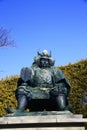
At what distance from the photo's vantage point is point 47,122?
818cm

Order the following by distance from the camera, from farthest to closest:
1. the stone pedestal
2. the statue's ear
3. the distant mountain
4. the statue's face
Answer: the distant mountain, the statue's face, the statue's ear, the stone pedestal

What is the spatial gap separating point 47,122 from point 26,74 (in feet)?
5.27

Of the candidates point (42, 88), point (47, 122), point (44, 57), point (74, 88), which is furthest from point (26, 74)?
point (74, 88)

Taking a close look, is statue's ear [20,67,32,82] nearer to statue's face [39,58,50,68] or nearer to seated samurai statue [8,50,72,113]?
seated samurai statue [8,50,72,113]

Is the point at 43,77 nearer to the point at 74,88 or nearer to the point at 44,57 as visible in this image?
the point at 44,57

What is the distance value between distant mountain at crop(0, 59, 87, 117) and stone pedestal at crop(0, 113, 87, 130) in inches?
353

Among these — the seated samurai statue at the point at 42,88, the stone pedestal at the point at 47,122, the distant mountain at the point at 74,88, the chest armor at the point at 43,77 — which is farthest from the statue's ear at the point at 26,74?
the distant mountain at the point at 74,88

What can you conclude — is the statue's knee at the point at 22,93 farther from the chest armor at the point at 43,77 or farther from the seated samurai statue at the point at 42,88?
the chest armor at the point at 43,77

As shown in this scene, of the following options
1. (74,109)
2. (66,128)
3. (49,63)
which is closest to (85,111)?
(74,109)

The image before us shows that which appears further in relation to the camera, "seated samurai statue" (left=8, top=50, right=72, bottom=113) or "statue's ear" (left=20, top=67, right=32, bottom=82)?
"statue's ear" (left=20, top=67, right=32, bottom=82)

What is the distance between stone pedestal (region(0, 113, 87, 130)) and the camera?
8164mm

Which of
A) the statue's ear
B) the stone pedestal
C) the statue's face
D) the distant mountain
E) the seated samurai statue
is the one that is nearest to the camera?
the stone pedestal

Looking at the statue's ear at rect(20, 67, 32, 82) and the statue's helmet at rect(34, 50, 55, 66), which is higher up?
the statue's helmet at rect(34, 50, 55, 66)

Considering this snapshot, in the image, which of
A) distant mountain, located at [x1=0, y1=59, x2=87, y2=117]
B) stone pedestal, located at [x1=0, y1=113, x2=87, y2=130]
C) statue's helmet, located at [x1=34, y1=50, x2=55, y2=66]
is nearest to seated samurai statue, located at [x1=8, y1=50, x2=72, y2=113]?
statue's helmet, located at [x1=34, y1=50, x2=55, y2=66]
